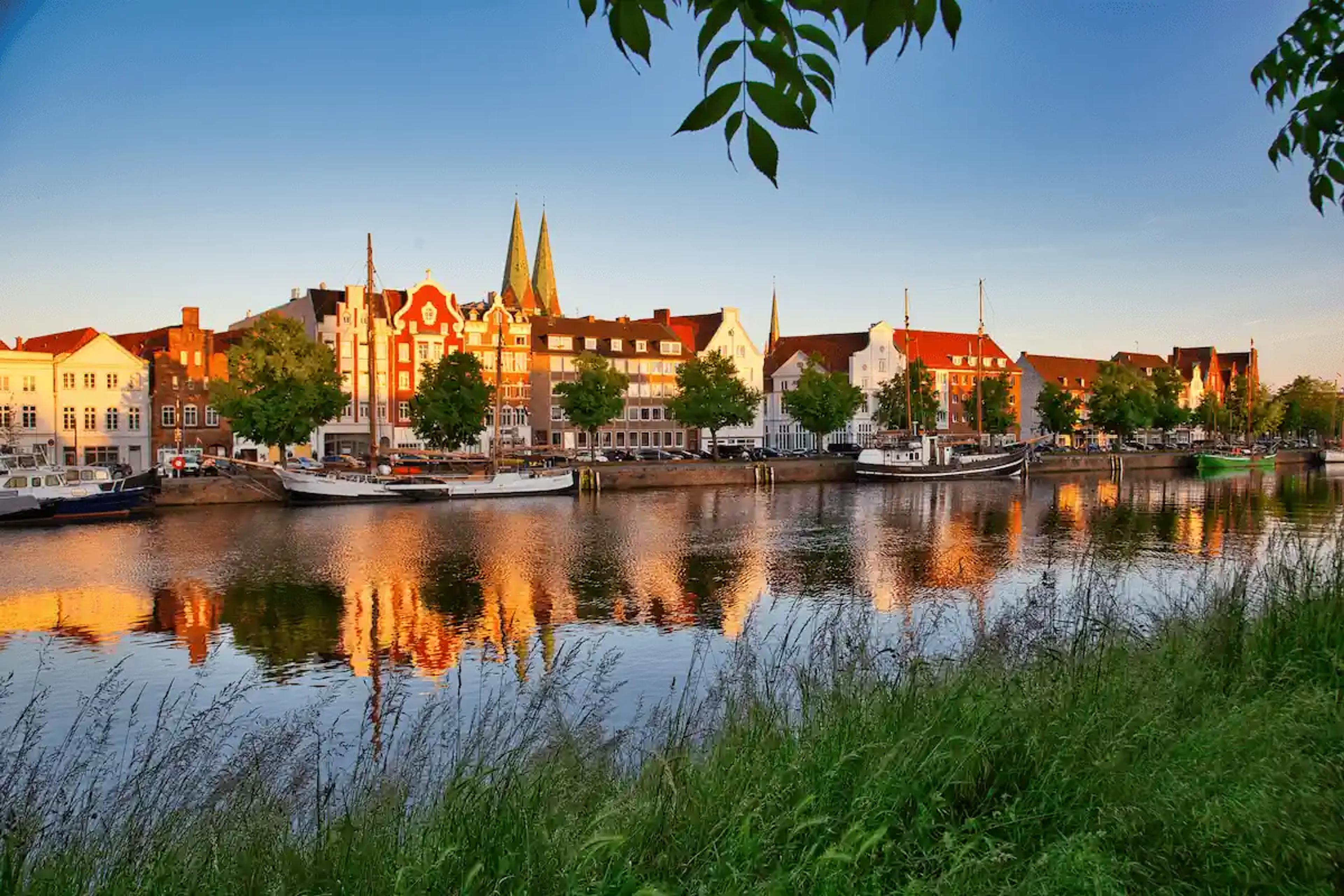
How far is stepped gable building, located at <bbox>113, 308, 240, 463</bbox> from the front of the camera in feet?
229

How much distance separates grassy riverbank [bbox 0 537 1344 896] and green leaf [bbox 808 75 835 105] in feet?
11.8

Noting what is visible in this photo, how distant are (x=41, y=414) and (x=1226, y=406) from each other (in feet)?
419

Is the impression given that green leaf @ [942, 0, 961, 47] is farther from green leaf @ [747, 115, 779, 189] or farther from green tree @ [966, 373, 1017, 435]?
green tree @ [966, 373, 1017, 435]

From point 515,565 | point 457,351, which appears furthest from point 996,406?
point 515,565

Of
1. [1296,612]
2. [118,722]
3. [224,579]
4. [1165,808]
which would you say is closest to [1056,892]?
[1165,808]

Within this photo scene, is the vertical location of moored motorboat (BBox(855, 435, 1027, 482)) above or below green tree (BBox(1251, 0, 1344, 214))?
below

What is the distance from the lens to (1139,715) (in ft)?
23.1

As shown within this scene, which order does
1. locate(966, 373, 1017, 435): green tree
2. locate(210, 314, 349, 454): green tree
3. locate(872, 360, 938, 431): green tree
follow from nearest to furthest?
1. locate(210, 314, 349, 454): green tree
2. locate(872, 360, 938, 431): green tree
3. locate(966, 373, 1017, 435): green tree

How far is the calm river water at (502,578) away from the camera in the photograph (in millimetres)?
17359

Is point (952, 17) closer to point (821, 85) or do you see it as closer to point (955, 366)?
point (821, 85)

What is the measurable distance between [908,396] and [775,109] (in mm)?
83853

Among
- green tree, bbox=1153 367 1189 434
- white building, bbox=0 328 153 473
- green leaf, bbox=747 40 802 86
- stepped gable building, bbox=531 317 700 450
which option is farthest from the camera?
green tree, bbox=1153 367 1189 434

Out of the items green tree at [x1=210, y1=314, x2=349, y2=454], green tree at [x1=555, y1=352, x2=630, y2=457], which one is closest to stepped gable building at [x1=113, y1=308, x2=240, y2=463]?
green tree at [x1=210, y1=314, x2=349, y2=454]

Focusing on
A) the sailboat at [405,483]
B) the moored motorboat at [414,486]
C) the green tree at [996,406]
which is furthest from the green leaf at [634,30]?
the green tree at [996,406]
